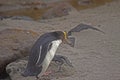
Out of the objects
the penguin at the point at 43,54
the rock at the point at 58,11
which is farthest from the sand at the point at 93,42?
the penguin at the point at 43,54

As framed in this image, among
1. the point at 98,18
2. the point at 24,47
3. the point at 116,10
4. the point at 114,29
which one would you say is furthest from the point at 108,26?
the point at 24,47

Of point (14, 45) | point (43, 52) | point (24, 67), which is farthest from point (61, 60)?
point (43, 52)

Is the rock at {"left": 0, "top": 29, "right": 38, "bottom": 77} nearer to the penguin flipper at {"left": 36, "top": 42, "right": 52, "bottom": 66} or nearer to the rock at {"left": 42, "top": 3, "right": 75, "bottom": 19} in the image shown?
the penguin flipper at {"left": 36, "top": 42, "right": 52, "bottom": 66}

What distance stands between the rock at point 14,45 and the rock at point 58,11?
99.7 inches

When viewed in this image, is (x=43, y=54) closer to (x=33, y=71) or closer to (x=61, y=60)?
(x=33, y=71)

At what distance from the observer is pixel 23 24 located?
696 cm

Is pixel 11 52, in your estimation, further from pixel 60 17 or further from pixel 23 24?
pixel 60 17

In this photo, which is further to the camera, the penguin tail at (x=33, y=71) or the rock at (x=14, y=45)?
the rock at (x=14, y=45)

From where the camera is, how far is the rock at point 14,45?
4879 millimetres

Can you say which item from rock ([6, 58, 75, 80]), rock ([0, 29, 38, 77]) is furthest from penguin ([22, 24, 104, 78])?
rock ([0, 29, 38, 77])

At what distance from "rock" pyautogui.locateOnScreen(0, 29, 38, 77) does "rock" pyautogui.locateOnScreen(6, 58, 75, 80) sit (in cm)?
22

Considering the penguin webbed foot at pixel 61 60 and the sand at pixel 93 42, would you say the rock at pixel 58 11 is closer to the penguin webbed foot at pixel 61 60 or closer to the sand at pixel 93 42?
the sand at pixel 93 42

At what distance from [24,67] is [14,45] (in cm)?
66

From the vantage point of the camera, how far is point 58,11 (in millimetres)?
8172
